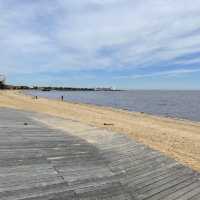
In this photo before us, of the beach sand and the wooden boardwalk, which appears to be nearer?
the wooden boardwalk

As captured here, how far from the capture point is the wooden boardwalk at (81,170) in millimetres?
6562

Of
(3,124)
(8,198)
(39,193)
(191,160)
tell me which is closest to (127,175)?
(39,193)

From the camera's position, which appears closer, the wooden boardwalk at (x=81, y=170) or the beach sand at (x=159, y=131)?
the wooden boardwalk at (x=81, y=170)

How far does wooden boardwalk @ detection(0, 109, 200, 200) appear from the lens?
6.56 metres

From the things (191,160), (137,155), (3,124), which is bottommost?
(191,160)

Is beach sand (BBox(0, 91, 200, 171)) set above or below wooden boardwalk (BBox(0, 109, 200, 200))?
below

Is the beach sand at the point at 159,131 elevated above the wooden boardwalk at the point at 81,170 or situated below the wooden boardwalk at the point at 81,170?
below

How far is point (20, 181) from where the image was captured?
6527mm

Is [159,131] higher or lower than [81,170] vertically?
lower

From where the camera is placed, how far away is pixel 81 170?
770 cm

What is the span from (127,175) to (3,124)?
5.10 m

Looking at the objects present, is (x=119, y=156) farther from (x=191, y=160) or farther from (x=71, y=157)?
(x=191, y=160)

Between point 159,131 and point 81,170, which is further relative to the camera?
point 159,131

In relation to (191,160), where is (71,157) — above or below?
above
